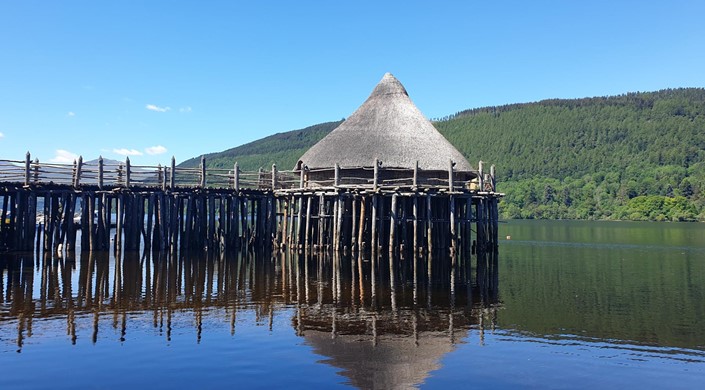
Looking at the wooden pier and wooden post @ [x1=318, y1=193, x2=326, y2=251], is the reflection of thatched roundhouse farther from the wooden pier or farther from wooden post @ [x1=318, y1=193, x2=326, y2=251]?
wooden post @ [x1=318, y1=193, x2=326, y2=251]

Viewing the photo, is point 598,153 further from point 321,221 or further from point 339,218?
point 339,218

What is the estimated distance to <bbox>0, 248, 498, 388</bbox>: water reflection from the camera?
41.6 feet

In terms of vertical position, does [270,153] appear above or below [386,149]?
above

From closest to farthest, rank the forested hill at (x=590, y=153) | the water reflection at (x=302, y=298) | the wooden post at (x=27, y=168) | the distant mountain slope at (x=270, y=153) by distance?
the water reflection at (x=302, y=298) → the wooden post at (x=27, y=168) → the forested hill at (x=590, y=153) → the distant mountain slope at (x=270, y=153)

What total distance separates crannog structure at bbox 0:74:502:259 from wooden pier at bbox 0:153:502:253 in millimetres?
60

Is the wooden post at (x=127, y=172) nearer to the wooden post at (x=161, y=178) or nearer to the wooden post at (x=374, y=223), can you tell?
the wooden post at (x=161, y=178)

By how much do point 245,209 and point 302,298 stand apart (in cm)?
1708

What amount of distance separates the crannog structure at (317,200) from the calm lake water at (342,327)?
461 cm

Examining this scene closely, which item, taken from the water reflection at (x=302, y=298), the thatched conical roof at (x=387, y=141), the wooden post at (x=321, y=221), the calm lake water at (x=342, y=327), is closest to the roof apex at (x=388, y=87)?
the thatched conical roof at (x=387, y=141)

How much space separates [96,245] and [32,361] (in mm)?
21363

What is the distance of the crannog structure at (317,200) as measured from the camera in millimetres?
30359

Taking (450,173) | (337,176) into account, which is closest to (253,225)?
(337,176)

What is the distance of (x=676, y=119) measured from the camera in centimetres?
16025

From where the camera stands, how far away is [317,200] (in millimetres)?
36156
